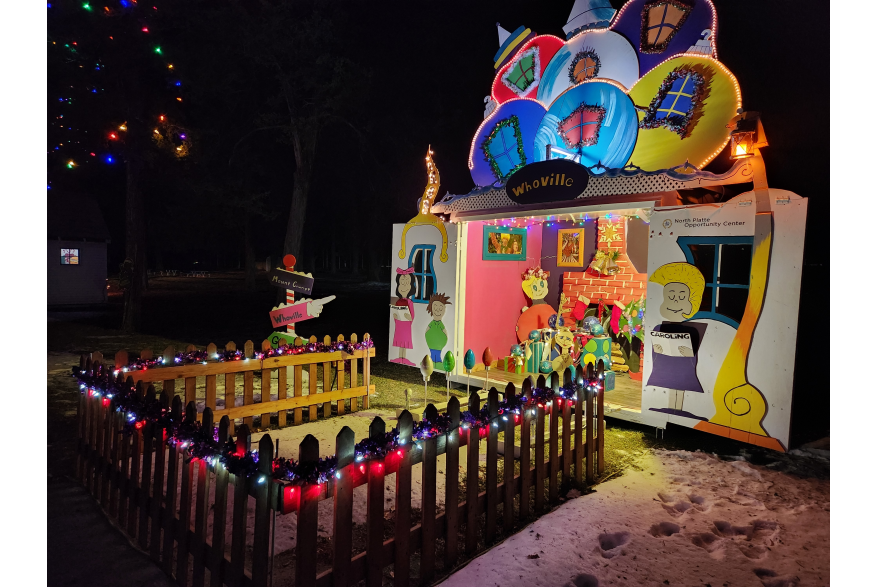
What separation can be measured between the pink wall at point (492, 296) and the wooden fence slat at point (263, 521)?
20.4ft

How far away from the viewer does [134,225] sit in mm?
15305

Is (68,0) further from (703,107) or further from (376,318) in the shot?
(703,107)

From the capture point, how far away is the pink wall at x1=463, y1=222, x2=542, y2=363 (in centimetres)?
869

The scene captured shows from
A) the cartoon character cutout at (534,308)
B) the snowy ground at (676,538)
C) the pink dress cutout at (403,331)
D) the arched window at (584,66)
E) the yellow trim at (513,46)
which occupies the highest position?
the yellow trim at (513,46)

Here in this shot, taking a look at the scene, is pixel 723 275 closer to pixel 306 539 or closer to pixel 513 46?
pixel 306 539

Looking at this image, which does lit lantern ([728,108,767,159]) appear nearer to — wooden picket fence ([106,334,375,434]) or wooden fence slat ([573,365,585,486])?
wooden fence slat ([573,365,585,486])

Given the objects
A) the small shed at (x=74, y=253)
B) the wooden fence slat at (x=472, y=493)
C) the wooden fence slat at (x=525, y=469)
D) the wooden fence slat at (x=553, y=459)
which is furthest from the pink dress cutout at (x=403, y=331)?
the small shed at (x=74, y=253)

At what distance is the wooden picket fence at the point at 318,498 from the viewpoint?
2.56 meters

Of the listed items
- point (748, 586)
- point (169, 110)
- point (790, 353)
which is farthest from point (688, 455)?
point (169, 110)

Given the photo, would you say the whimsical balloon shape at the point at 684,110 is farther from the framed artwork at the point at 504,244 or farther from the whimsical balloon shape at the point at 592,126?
the framed artwork at the point at 504,244

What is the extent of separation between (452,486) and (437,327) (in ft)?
18.0

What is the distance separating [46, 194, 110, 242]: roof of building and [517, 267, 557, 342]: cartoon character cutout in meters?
23.3

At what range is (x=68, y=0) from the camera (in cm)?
1254

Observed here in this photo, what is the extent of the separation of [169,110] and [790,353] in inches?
666
